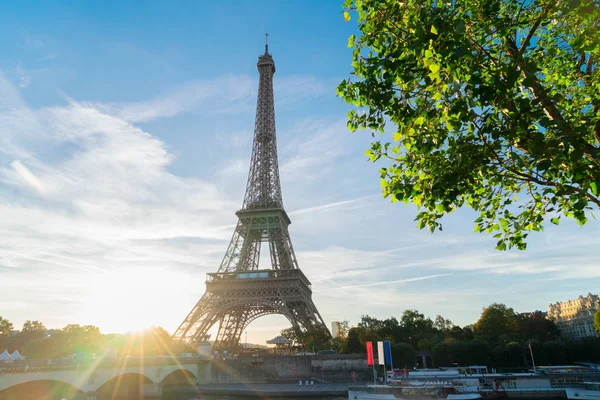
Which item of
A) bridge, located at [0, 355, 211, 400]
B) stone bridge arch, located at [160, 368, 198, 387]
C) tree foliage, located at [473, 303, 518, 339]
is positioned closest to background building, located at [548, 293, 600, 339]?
tree foliage, located at [473, 303, 518, 339]

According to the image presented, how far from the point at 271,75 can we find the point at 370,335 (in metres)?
50.0

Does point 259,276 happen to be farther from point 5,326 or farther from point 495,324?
point 5,326

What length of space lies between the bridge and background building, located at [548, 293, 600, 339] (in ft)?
357

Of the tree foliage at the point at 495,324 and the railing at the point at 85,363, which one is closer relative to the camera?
the railing at the point at 85,363

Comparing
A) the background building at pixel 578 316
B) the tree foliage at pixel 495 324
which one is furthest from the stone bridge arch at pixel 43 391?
the background building at pixel 578 316

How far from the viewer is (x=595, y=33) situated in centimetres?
634

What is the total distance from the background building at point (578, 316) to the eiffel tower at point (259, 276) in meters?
91.6

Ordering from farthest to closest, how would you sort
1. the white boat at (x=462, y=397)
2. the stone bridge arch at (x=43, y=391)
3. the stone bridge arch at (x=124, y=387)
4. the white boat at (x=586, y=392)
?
1. the stone bridge arch at (x=124, y=387)
2. the stone bridge arch at (x=43, y=391)
3. the white boat at (x=462, y=397)
4. the white boat at (x=586, y=392)

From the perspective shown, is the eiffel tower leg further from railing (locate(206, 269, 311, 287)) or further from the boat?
the boat

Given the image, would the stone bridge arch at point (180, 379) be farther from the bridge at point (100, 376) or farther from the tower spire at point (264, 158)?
the tower spire at point (264, 158)

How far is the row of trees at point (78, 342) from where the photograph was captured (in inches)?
2325

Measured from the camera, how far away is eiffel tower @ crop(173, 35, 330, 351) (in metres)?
53.8

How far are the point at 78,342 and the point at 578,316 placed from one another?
128930 mm

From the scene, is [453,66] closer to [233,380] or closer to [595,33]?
[595,33]
